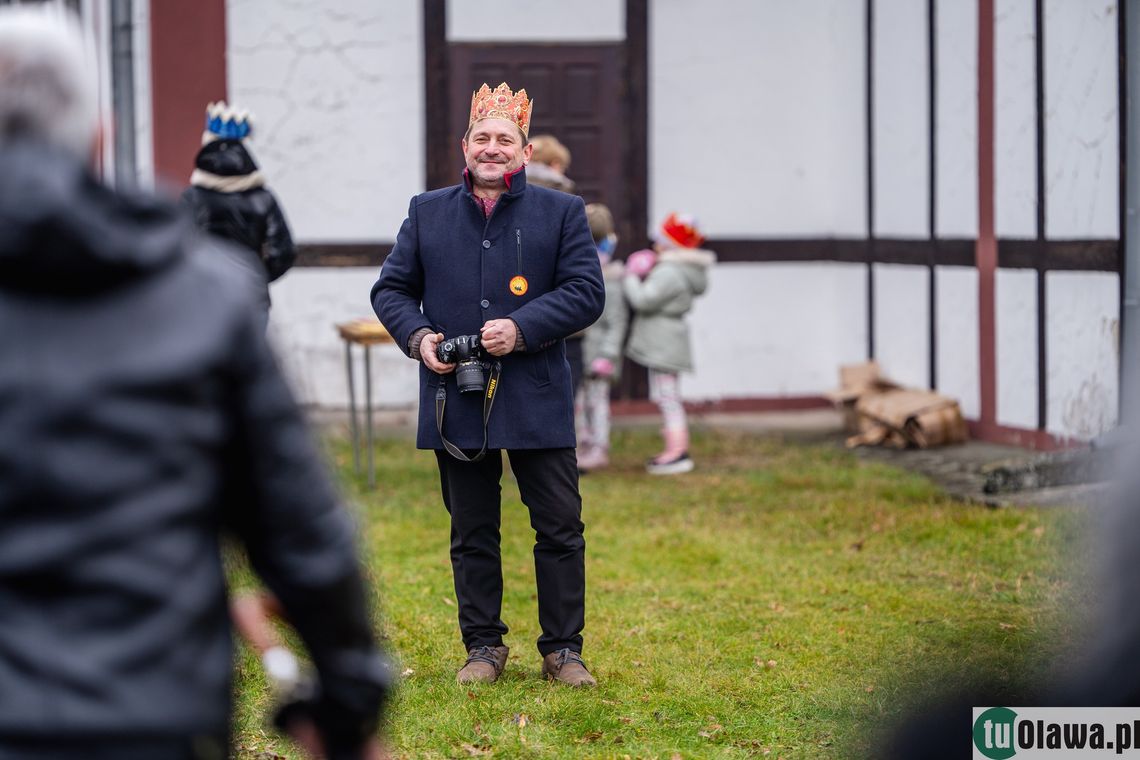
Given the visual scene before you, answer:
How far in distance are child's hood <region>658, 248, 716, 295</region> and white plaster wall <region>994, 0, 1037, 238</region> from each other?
6.09 feet

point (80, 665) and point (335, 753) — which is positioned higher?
point (80, 665)

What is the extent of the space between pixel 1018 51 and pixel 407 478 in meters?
4.33

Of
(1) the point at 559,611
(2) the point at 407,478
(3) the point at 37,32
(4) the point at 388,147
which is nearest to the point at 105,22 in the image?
(4) the point at 388,147

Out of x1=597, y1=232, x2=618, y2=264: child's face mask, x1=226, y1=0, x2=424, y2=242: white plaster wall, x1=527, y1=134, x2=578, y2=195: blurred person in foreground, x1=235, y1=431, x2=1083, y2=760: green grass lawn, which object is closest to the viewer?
x1=235, y1=431, x2=1083, y2=760: green grass lawn

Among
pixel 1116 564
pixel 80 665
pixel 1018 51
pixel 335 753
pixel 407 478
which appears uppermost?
pixel 1018 51

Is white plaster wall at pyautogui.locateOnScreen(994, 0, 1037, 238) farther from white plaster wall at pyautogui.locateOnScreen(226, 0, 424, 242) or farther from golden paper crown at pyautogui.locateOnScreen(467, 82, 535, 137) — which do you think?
golden paper crown at pyautogui.locateOnScreen(467, 82, 535, 137)

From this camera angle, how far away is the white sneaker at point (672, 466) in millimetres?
10164

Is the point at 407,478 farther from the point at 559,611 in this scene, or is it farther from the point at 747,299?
the point at 559,611

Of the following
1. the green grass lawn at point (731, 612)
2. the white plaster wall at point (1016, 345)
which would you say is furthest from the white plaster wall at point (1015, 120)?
the green grass lawn at point (731, 612)

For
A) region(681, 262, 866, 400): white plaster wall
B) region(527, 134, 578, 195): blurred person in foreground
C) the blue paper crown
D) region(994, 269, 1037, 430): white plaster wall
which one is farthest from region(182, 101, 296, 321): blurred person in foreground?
region(681, 262, 866, 400): white plaster wall

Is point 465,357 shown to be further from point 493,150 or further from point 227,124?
point 227,124

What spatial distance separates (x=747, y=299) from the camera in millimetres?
12867

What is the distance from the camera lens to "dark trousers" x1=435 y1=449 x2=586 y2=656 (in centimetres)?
528

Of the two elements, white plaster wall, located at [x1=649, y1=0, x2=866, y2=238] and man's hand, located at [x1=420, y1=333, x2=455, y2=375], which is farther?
white plaster wall, located at [x1=649, y1=0, x2=866, y2=238]
